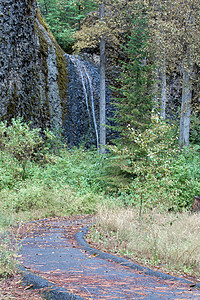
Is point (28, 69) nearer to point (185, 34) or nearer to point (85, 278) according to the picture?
point (185, 34)

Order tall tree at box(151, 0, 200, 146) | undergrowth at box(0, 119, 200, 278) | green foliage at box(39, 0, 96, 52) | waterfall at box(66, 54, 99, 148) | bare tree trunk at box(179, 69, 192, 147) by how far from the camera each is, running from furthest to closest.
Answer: green foliage at box(39, 0, 96, 52), waterfall at box(66, 54, 99, 148), bare tree trunk at box(179, 69, 192, 147), tall tree at box(151, 0, 200, 146), undergrowth at box(0, 119, 200, 278)

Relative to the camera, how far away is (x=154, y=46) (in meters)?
14.1

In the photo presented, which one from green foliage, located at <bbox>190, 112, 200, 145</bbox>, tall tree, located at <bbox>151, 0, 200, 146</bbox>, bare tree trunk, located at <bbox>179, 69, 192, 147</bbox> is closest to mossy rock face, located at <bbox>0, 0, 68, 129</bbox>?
tall tree, located at <bbox>151, 0, 200, 146</bbox>

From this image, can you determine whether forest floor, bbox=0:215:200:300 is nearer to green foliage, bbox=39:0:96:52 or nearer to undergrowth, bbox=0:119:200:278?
undergrowth, bbox=0:119:200:278

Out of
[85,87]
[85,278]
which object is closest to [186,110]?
[85,87]

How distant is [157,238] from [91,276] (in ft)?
6.14

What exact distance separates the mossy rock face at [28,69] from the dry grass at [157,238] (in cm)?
880

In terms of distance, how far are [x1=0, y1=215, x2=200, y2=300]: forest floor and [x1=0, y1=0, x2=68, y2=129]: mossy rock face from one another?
9716mm

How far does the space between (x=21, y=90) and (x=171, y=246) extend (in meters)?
11.5

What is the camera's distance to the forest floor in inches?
117

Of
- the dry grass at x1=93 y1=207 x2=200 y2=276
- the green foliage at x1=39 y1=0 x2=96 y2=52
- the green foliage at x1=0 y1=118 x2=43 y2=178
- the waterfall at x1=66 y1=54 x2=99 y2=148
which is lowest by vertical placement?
the dry grass at x1=93 y1=207 x2=200 y2=276

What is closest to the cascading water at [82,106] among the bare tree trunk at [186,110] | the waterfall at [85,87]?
the waterfall at [85,87]

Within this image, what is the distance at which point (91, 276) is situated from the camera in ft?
11.4

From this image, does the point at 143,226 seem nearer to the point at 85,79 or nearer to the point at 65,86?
the point at 65,86
